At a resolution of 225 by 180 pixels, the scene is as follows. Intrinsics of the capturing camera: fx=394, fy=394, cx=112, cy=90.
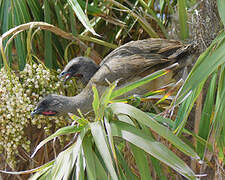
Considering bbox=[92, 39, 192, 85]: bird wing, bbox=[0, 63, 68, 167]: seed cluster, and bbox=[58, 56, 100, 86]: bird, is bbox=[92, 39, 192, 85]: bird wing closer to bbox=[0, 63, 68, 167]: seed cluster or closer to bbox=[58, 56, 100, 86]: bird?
bbox=[58, 56, 100, 86]: bird

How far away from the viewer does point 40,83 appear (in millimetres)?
1826

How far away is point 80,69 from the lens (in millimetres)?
1980

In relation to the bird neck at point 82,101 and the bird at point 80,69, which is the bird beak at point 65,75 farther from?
the bird neck at point 82,101

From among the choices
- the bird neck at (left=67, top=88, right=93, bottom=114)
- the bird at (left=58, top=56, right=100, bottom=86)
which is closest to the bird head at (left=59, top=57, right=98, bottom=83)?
the bird at (left=58, top=56, right=100, bottom=86)

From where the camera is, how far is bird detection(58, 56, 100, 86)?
1943 millimetres

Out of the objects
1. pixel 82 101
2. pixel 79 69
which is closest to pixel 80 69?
pixel 79 69

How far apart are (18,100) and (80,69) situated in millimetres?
392

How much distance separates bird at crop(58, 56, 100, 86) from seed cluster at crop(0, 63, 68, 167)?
87 millimetres

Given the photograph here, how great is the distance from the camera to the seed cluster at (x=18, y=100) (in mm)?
1725

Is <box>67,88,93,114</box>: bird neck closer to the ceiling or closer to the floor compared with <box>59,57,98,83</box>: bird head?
closer to the floor

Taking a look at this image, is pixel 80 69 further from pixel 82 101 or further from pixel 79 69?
pixel 82 101

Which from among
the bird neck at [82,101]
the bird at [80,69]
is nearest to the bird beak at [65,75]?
the bird at [80,69]

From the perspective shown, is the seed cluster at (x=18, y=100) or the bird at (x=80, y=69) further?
the bird at (x=80, y=69)

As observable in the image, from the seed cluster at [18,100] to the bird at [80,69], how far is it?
87 mm
